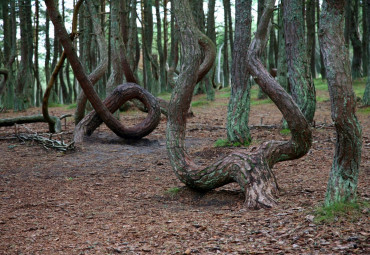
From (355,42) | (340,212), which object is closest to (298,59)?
(340,212)

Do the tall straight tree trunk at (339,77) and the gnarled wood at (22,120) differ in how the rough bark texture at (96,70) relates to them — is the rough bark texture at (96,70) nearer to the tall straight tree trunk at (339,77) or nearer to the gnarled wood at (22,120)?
the gnarled wood at (22,120)

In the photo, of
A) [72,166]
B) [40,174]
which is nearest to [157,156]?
[72,166]

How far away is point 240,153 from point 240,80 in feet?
12.4

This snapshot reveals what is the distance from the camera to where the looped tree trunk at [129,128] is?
10.3 meters

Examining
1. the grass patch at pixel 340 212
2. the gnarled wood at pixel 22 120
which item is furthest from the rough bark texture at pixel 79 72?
the grass patch at pixel 340 212

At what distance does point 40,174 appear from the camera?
743 centimetres

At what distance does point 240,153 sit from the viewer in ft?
17.7

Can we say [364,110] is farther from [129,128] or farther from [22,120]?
[22,120]

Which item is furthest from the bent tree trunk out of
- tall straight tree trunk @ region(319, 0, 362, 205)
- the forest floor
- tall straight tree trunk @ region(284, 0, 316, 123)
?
tall straight tree trunk @ region(284, 0, 316, 123)

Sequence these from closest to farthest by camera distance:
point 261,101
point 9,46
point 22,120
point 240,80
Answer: point 240,80 → point 22,120 → point 261,101 → point 9,46

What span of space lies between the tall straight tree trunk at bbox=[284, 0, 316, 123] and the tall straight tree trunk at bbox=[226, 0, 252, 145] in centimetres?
151

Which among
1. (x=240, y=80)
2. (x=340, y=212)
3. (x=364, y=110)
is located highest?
(x=240, y=80)

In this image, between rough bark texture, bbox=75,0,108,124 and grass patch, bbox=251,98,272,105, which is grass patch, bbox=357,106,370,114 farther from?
rough bark texture, bbox=75,0,108,124

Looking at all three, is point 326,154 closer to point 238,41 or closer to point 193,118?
point 238,41
